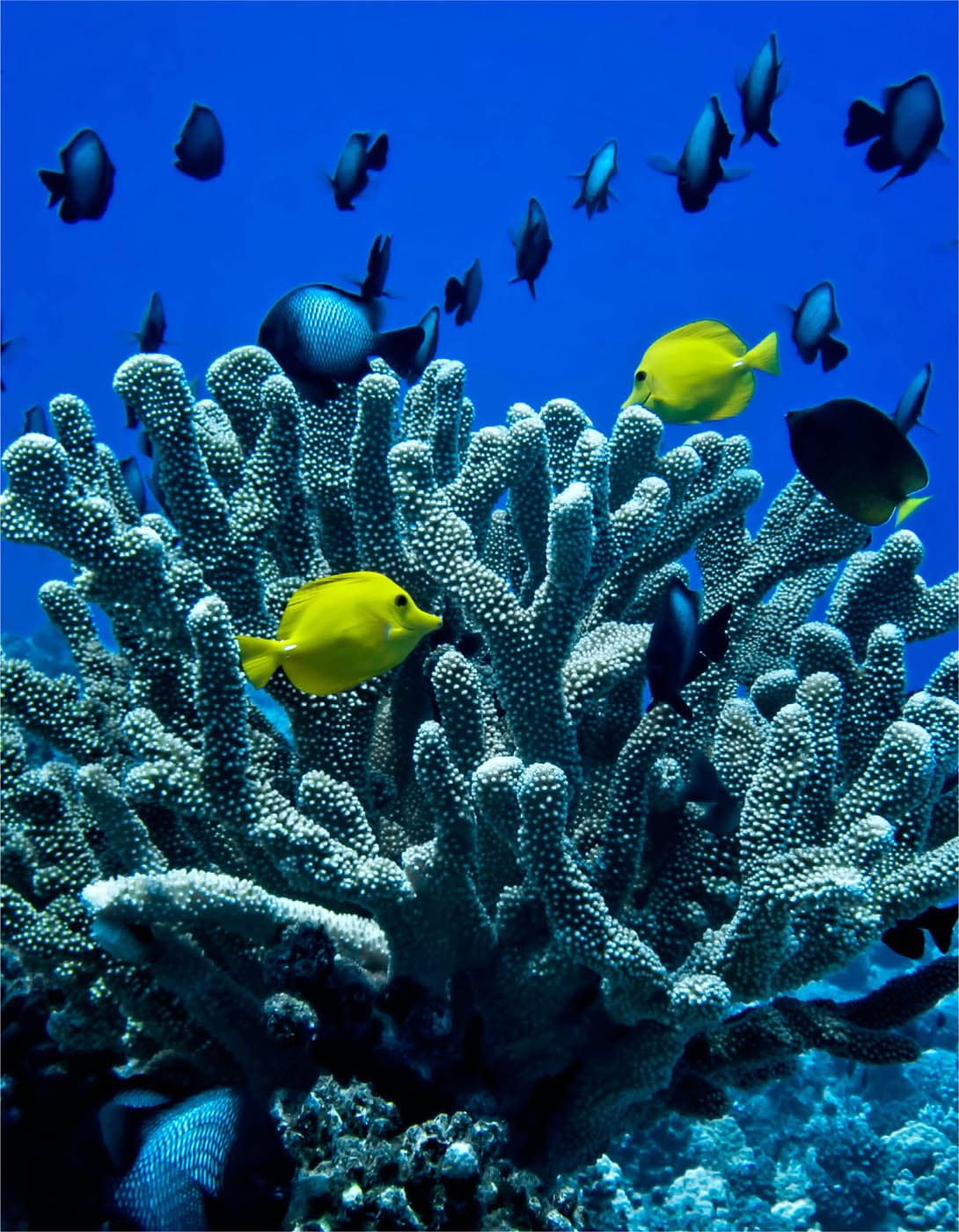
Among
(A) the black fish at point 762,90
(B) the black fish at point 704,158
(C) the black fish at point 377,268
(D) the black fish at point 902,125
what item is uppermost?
(A) the black fish at point 762,90

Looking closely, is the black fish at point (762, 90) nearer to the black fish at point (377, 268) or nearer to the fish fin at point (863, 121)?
the fish fin at point (863, 121)

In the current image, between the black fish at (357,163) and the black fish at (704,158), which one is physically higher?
the black fish at (357,163)

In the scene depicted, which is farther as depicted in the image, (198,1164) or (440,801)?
(440,801)

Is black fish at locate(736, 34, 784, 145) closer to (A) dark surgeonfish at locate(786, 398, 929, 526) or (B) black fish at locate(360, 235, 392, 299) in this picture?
(B) black fish at locate(360, 235, 392, 299)

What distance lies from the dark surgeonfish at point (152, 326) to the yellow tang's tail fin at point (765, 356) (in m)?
4.28

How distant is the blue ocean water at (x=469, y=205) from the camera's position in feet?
315

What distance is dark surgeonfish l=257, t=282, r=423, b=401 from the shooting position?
3.02 metres

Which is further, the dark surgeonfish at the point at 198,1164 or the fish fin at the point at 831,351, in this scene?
the fish fin at the point at 831,351

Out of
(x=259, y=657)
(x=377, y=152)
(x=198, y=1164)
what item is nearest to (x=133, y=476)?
(x=377, y=152)

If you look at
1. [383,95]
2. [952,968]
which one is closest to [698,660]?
[952,968]

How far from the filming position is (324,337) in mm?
3010

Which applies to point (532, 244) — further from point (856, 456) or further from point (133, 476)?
point (856, 456)

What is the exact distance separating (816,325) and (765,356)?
1.40 m

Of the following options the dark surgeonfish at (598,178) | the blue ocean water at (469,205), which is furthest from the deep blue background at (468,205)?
the dark surgeonfish at (598,178)
